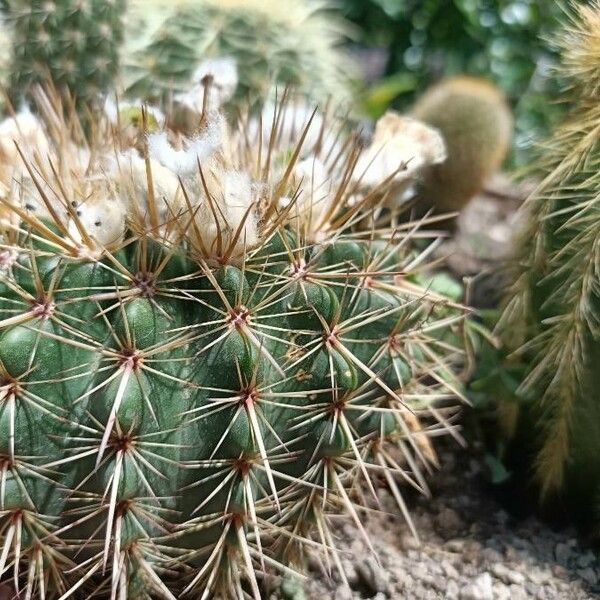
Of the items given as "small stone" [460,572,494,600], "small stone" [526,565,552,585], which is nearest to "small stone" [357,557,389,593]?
"small stone" [460,572,494,600]

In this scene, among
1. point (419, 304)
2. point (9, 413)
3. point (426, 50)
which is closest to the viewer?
point (9, 413)

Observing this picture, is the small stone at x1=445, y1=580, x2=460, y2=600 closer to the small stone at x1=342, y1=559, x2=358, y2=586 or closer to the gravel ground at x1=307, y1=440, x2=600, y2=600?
the gravel ground at x1=307, y1=440, x2=600, y2=600

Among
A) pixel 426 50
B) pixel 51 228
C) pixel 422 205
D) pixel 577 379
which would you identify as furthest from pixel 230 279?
pixel 426 50

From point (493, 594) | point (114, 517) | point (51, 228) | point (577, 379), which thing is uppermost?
point (51, 228)

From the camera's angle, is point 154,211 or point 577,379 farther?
point 577,379

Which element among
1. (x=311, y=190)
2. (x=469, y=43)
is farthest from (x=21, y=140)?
(x=469, y=43)

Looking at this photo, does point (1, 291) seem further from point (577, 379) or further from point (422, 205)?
point (422, 205)

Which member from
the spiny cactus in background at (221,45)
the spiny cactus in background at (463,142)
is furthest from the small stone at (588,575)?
the spiny cactus in background at (221,45)
